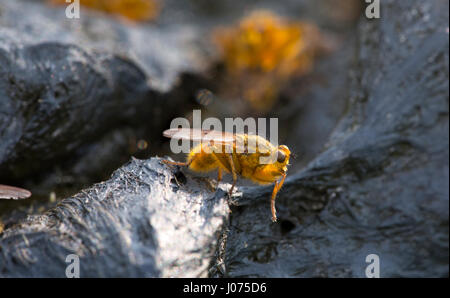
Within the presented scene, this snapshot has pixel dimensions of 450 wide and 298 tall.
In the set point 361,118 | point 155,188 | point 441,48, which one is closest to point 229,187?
point 155,188

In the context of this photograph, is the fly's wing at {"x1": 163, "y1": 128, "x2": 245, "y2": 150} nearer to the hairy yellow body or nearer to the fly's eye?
the hairy yellow body

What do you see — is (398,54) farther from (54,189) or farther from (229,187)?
A: (54,189)

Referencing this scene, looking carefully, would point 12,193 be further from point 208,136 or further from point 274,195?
point 274,195

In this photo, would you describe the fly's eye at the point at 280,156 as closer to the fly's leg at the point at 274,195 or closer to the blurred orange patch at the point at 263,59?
the fly's leg at the point at 274,195

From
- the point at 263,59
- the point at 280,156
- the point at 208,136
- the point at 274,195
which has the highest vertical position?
the point at 263,59

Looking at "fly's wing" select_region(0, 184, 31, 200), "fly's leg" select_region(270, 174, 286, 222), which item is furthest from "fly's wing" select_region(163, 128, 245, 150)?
"fly's wing" select_region(0, 184, 31, 200)

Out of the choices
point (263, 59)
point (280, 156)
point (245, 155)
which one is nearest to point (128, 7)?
point (263, 59)
